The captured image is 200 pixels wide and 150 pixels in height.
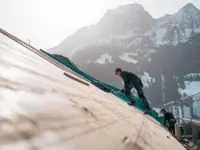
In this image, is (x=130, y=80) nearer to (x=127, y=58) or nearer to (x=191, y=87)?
(x=191, y=87)

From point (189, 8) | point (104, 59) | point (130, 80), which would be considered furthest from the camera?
point (189, 8)

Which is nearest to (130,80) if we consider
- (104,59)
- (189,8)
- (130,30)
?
(104,59)

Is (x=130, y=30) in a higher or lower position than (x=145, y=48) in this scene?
higher

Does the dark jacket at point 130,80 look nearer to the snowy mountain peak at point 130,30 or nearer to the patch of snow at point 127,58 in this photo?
the patch of snow at point 127,58

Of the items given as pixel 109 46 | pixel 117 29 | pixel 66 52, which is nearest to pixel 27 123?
pixel 109 46

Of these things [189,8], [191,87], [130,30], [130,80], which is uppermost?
[189,8]

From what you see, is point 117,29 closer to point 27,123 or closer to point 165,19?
point 165,19

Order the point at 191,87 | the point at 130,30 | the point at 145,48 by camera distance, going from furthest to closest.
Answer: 1. the point at 130,30
2. the point at 145,48
3. the point at 191,87

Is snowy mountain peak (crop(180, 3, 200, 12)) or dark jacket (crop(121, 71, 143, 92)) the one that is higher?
snowy mountain peak (crop(180, 3, 200, 12))

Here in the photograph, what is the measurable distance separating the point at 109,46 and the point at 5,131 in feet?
369

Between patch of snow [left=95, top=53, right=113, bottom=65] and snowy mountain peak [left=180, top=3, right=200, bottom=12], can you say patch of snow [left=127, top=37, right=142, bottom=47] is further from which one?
snowy mountain peak [left=180, top=3, right=200, bottom=12]

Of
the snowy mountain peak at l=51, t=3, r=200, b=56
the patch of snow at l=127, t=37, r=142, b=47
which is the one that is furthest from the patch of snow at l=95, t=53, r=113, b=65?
the patch of snow at l=127, t=37, r=142, b=47

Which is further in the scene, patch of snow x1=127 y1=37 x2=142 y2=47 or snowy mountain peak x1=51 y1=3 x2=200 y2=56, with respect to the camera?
snowy mountain peak x1=51 y1=3 x2=200 y2=56

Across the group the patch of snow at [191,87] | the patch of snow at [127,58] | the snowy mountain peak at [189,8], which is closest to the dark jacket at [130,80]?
the patch of snow at [191,87]
